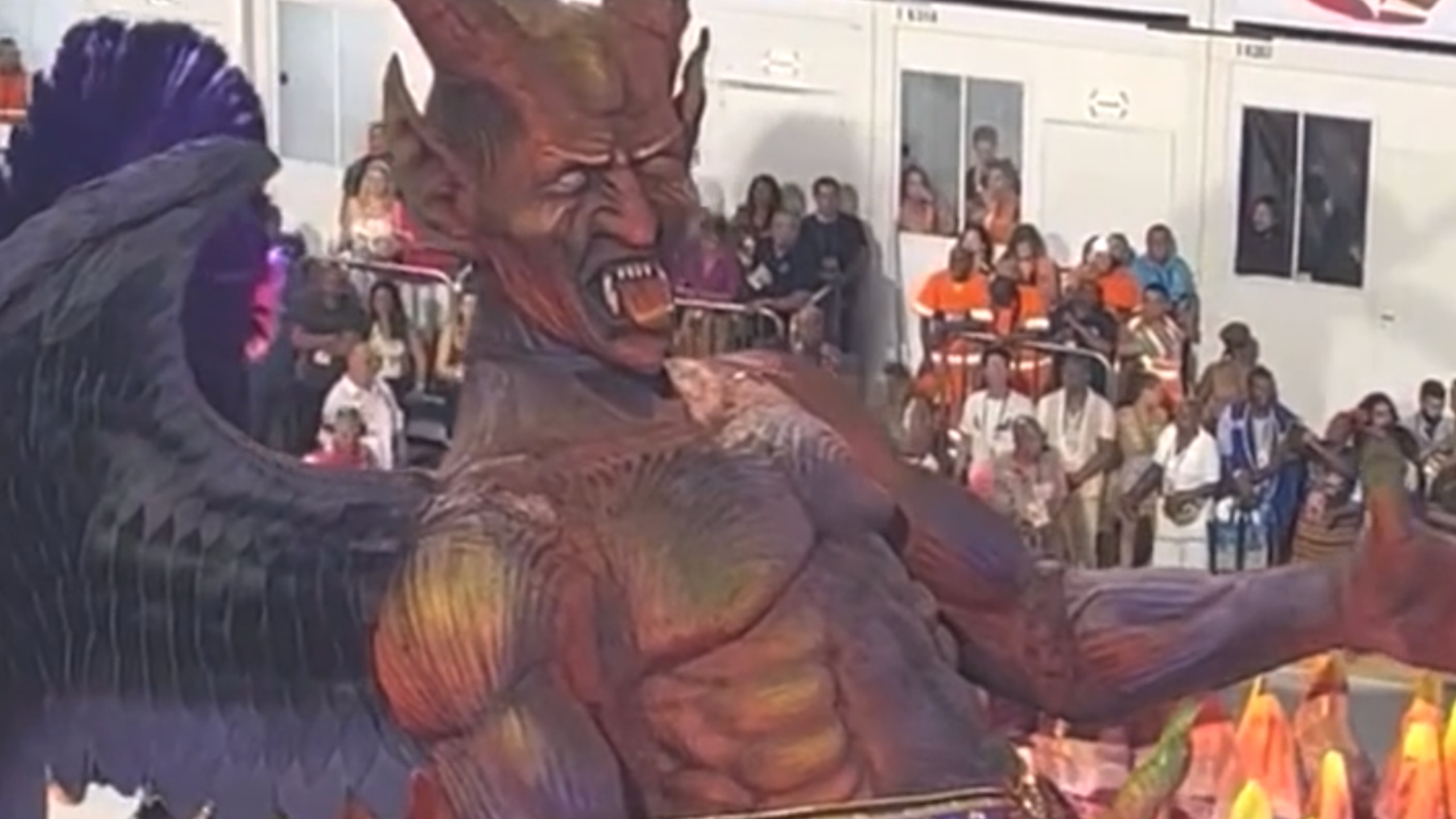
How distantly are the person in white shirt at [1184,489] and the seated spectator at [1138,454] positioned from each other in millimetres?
18

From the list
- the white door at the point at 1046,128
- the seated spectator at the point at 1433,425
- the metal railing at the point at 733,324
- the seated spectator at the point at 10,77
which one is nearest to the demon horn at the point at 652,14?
the seated spectator at the point at 1433,425

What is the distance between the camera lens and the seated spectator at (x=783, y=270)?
9.72 metres

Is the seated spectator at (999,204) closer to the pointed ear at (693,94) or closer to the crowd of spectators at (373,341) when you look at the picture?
the crowd of spectators at (373,341)

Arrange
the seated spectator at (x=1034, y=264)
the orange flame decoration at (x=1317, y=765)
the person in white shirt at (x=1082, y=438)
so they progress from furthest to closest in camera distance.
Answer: the seated spectator at (x=1034, y=264) → the person in white shirt at (x=1082, y=438) → the orange flame decoration at (x=1317, y=765)

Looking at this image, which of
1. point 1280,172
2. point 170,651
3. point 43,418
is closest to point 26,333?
point 43,418

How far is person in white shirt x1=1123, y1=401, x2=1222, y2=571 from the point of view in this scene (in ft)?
28.1

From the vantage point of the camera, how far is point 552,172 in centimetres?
274

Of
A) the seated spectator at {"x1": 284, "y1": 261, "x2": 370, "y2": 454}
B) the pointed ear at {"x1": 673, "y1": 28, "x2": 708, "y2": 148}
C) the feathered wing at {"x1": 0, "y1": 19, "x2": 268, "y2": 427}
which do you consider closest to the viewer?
the pointed ear at {"x1": 673, "y1": 28, "x2": 708, "y2": 148}

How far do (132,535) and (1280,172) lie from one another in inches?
297

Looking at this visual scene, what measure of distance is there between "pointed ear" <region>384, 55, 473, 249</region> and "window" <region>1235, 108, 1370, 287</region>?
295 inches

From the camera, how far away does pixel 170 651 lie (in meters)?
2.91

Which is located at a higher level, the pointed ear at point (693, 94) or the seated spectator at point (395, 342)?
the pointed ear at point (693, 94)

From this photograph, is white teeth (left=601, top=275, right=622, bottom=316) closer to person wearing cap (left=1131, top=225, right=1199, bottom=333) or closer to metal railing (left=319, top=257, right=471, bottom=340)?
person wearing cap (left=1131, top=225, right=1199, bottom=333)

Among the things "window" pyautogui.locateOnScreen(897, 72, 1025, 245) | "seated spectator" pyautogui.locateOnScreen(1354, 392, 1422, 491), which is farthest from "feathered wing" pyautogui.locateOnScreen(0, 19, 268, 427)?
"window" pyautogui.locateOnScreen(897, 72, 1025, 245)
